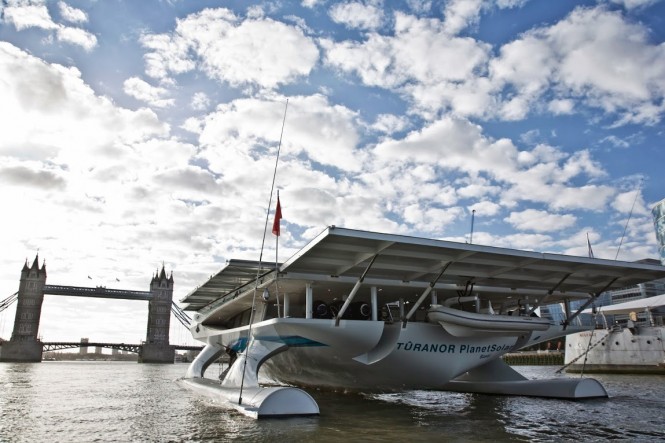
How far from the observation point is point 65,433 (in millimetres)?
13891

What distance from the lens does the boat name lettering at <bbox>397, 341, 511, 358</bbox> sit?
20578mm

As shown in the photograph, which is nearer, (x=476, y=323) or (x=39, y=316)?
(x=476, y=323)

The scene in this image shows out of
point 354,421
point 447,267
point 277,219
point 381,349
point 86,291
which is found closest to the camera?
point 354,421

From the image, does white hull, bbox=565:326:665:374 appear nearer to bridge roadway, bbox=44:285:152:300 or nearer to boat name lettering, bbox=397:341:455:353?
boat name lettering, bbox=397:341:455:353

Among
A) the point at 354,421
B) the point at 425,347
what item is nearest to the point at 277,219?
the point at 354,421

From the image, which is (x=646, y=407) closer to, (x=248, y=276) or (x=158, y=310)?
(x=248, y=276)

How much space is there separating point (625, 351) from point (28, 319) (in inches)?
6881

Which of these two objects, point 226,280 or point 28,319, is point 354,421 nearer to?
point 226,280

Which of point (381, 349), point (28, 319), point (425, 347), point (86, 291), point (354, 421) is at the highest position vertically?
point (86, 291)

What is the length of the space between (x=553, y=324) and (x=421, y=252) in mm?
9289

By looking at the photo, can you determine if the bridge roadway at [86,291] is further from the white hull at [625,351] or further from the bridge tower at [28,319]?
the white hull at [625,351]

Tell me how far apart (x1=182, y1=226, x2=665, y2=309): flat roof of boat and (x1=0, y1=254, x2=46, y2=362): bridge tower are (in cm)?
16058

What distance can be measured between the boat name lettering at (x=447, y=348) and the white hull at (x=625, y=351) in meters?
28.4

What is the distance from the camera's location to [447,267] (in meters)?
20.1
